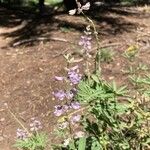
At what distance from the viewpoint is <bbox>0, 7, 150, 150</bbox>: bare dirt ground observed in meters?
7.14

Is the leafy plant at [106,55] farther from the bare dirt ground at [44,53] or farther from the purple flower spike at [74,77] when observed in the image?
the purple flower spike at [74,77]

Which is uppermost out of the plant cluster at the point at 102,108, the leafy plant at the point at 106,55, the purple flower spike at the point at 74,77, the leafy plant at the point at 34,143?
the purple flower spike at the point at 74,77

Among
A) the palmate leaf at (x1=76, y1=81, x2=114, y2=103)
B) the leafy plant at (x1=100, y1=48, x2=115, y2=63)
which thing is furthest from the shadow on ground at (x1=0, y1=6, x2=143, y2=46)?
the palmate leaf at (x1=76, y1=81, x2=114, y2=103)

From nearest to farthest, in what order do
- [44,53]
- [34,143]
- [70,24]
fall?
[34,143]
[44,53]
[70,24]

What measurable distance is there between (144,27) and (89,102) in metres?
6.69

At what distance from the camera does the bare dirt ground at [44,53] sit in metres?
7.14

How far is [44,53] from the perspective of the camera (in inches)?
349

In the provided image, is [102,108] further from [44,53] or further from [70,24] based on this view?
[70,24]

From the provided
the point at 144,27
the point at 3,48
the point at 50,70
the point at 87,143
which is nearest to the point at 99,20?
the point at 144,27

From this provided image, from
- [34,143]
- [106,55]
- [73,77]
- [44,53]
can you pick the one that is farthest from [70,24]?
[73,77]

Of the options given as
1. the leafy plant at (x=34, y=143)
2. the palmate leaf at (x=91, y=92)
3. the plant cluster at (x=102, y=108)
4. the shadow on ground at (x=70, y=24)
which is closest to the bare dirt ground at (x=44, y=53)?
the shadow on ground at (x=70, y=24)

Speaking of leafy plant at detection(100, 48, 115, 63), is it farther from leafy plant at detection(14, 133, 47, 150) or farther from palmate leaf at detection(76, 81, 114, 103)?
palmate leaf at detection(76, 81, 114, 103)

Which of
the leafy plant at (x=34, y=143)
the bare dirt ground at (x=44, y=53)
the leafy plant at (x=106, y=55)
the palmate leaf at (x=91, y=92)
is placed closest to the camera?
the palmate leaf at (x=91, y=92)

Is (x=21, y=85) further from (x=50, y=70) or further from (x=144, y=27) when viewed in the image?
(x=144, y=27)
